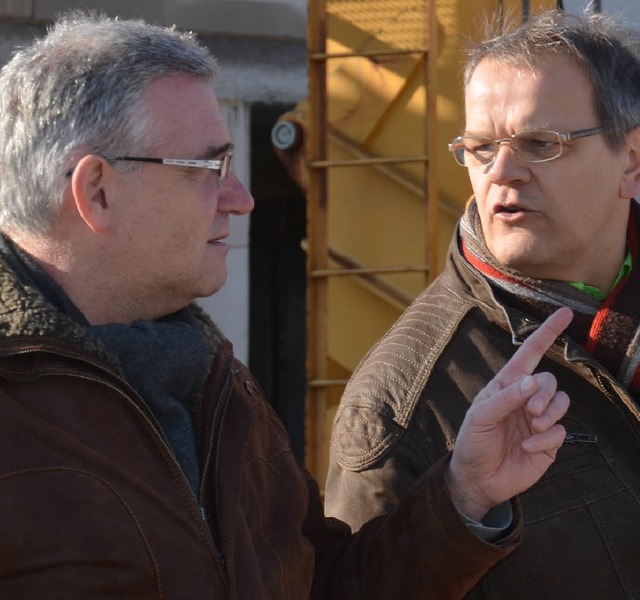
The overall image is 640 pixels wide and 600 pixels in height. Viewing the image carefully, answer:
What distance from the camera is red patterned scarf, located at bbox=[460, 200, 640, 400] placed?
8.30 ft

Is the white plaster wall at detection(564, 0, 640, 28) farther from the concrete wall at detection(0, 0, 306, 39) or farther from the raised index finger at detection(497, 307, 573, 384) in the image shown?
the concrete wall at detection(0, 0, 306, 39)

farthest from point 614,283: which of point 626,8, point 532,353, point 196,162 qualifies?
point 626,8

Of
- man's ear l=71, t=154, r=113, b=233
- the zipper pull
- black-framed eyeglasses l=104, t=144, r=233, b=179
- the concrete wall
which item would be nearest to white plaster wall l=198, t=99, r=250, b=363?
the concrete wall

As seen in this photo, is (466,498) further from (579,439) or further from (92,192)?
(92,192)

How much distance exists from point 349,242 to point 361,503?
272cm

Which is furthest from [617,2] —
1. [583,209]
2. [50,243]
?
[50,243]

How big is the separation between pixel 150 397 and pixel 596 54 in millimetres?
1252

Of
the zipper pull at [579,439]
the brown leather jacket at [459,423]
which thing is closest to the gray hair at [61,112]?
the brown leather jacket at [459,423]

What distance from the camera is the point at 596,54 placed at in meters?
2.69

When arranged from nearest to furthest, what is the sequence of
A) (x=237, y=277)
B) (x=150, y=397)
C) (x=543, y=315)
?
(x=150, y=397) < (x=543, y=315) < (x=237, y=277)

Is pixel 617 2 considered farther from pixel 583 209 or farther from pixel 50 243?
pixel 50 243

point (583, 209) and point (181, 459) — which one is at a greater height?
point (583, 209)

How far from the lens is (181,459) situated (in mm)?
2061

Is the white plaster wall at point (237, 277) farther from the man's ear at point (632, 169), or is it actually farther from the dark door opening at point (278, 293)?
the man's ear at point (632, 169)
